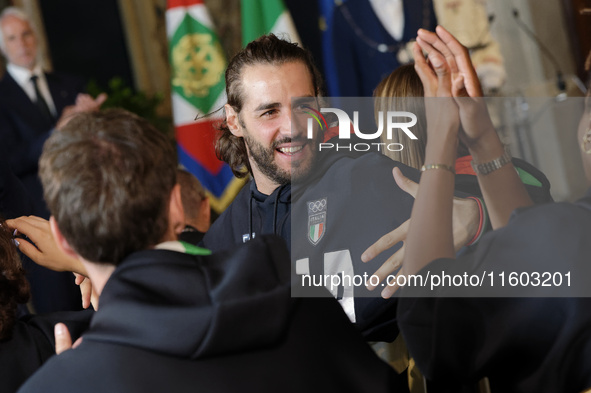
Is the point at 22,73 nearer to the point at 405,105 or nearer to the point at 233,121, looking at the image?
the point at 233,121

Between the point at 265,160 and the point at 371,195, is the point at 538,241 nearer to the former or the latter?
the point at 371,195

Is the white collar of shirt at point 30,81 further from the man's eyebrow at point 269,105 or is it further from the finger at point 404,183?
the finger at point 404,183

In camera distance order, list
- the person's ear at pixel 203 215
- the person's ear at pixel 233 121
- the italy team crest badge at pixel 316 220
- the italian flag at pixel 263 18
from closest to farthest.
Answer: the italy team crest badge at pixel 316 220
the person's ear at pixel 233 121
the person's ear at pixel 203 215
the italian flag at pixel 263 18

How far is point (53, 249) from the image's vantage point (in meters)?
1.80

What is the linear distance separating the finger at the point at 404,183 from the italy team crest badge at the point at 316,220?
0.60ft

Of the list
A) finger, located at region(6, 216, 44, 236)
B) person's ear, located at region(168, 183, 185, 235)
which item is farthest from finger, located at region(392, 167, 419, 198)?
finger, located at region(6, 216, 44, 236)

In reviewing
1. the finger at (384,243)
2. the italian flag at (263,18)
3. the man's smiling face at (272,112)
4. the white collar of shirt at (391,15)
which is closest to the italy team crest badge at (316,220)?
the finger at (384,243)

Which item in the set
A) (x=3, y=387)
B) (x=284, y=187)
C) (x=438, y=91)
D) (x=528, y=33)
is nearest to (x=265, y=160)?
(x=284, y=187)

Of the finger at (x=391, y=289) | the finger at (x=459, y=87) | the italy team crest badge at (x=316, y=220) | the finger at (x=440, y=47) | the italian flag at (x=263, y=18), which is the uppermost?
the italian flag at (x=263, y=18)

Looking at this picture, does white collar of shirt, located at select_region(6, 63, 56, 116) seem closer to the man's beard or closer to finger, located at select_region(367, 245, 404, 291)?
the man's beard

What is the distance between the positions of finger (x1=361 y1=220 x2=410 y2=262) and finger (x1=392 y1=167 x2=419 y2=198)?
0.03m

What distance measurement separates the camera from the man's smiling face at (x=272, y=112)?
71.8 inches

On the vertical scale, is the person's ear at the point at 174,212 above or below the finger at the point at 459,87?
below

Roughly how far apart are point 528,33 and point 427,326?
11.9ft
